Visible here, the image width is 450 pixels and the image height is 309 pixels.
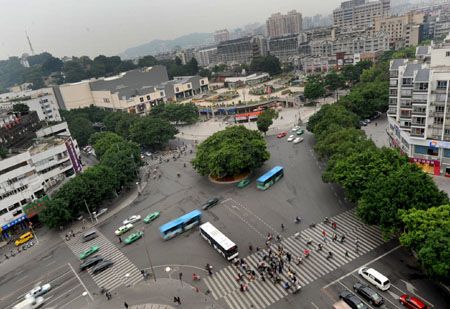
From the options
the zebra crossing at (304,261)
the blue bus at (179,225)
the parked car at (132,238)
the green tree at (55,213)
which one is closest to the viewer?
the zebra crossing at (304,261)

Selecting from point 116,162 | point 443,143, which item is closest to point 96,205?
point 116,162

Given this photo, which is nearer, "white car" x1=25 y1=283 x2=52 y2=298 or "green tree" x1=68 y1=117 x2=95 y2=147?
"white car" x1=25 y1=283 x2=52 y2=298

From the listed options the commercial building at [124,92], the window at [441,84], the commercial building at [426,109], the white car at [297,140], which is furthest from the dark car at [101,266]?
the commercial building at [124,92]

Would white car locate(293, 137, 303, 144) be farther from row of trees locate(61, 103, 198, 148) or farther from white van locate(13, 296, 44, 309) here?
white van locate(13, 296, 44, 309)

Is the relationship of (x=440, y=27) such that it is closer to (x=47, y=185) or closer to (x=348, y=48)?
(x=348, y=48)

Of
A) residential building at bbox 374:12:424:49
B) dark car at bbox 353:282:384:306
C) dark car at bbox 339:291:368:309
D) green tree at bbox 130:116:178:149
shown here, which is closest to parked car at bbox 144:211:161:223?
dark car at bbox 339:291:368:309

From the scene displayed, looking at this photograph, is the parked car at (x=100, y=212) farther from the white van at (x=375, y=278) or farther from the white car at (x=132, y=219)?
the white van at (x=375, y=278)

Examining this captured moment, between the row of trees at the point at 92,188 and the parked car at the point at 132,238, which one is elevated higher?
the row of trees at the point at 92,188
